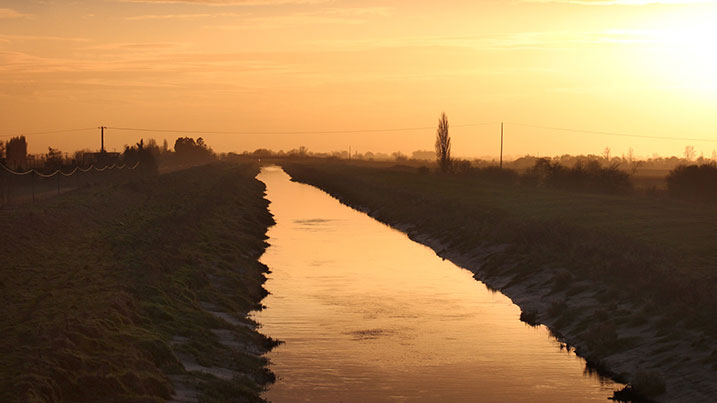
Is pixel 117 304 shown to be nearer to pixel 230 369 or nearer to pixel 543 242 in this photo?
pixel 230 369

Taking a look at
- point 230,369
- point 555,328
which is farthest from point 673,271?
point 230,369

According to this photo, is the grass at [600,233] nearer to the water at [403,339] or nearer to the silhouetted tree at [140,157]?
the water at [403,339]

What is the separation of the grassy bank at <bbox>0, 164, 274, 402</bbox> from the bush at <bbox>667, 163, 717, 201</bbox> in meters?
43.7

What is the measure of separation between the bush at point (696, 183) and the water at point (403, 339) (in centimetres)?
4100

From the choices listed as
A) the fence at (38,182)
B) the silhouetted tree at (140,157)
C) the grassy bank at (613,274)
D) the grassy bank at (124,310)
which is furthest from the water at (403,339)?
the silhouetted tree at (140,157)

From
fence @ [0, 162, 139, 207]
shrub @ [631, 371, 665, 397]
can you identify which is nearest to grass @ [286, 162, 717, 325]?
shrub @ [631, 371, 665, 397]

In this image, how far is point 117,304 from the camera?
18.5 metres

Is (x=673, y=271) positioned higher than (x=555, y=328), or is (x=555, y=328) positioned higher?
(x=673, y=271)

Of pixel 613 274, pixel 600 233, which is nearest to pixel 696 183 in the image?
pixel 600 233

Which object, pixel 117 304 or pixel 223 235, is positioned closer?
pixel 117 304

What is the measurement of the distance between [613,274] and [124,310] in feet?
47.0

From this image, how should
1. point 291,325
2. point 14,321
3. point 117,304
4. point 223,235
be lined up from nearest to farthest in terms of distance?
point 14,321, point 117,304, point 291,325, point 223,235

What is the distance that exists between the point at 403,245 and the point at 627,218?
1113 centimetres

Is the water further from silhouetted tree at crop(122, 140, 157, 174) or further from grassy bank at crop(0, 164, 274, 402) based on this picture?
silhouetted tree at crop(122, 140, 157, 174)
